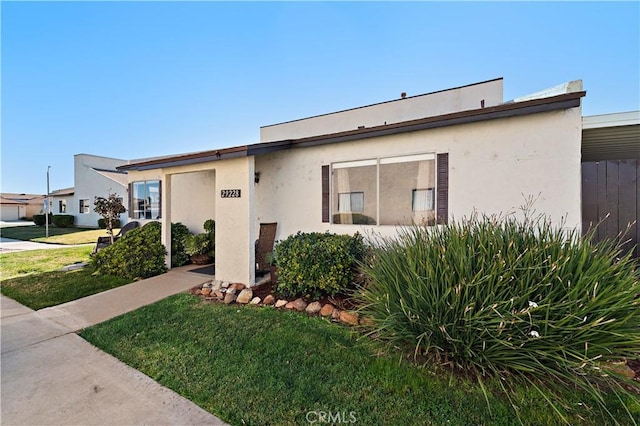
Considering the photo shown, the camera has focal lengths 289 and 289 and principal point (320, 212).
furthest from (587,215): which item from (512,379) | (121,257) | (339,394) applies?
(121,257)

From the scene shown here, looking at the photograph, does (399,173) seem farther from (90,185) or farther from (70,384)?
(90,185)

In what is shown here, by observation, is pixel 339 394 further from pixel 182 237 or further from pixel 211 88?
pixel 211 88

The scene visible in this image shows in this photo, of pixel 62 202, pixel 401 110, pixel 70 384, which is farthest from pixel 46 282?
pixel 62 202

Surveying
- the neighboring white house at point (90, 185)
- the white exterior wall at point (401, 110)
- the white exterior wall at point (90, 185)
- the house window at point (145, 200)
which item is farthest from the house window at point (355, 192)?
the white exterior wall at point (90, 185)

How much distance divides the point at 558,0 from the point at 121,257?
41.5 feet

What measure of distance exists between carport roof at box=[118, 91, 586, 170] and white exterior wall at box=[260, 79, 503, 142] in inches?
228

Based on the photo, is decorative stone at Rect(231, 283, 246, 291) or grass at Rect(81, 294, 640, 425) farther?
decorative stone at Rect(231, 283, 246, 291)

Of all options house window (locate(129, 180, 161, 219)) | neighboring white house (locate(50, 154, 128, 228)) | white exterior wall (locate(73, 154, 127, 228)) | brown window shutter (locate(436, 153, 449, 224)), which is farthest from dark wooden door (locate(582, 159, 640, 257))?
white exterior wall (locate(73, 154, 127, 228))

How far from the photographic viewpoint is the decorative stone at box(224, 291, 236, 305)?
560 centimetres

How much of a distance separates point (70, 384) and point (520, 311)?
15.0ft

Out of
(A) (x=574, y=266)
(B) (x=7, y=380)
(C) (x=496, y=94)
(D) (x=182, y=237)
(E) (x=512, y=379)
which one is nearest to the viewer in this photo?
(E) (x=512, y=379)

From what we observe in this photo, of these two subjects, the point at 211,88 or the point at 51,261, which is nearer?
the point at 51,261

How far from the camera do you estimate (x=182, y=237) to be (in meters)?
8.75

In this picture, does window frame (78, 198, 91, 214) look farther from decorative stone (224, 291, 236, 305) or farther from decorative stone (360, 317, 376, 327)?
decorative stone (360, 317, 376, 327)
